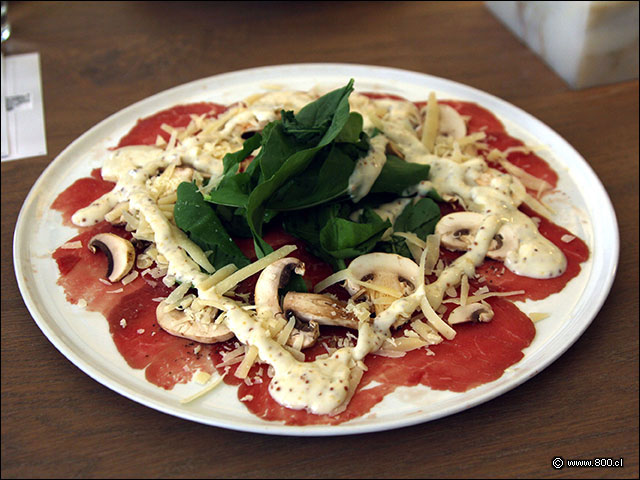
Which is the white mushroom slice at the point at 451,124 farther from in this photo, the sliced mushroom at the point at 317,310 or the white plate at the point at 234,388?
the sliced mushroom at the point at 317,310

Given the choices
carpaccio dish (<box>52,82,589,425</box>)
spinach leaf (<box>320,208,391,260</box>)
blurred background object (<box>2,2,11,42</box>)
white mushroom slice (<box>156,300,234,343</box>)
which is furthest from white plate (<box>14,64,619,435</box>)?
blurred background object (<box>2,2,11,42</box>)

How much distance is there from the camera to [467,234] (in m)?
2.05

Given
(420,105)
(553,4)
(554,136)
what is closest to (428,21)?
(553,4)

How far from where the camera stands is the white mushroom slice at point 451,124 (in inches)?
97.0

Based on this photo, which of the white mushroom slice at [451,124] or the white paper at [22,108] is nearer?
the white mushroom slice at [451,124]

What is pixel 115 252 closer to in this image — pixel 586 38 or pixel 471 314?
pixel 471 314

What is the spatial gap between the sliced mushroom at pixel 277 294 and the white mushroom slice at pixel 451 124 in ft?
3.00

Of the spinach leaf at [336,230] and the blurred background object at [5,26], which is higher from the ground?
the spinach leaf at [336,230]

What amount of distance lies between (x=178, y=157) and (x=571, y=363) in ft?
4.38

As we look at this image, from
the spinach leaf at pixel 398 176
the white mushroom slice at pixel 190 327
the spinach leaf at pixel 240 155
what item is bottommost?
the white mushroom slice at pixel 190 327

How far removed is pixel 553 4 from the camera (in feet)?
9.59

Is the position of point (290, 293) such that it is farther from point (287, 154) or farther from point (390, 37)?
point (390, 37)

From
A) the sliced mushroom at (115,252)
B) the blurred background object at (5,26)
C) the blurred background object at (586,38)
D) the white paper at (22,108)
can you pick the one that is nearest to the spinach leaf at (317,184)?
the sliced mushroom at (115,252)

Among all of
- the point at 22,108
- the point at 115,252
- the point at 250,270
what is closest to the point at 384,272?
the point at 250,270
